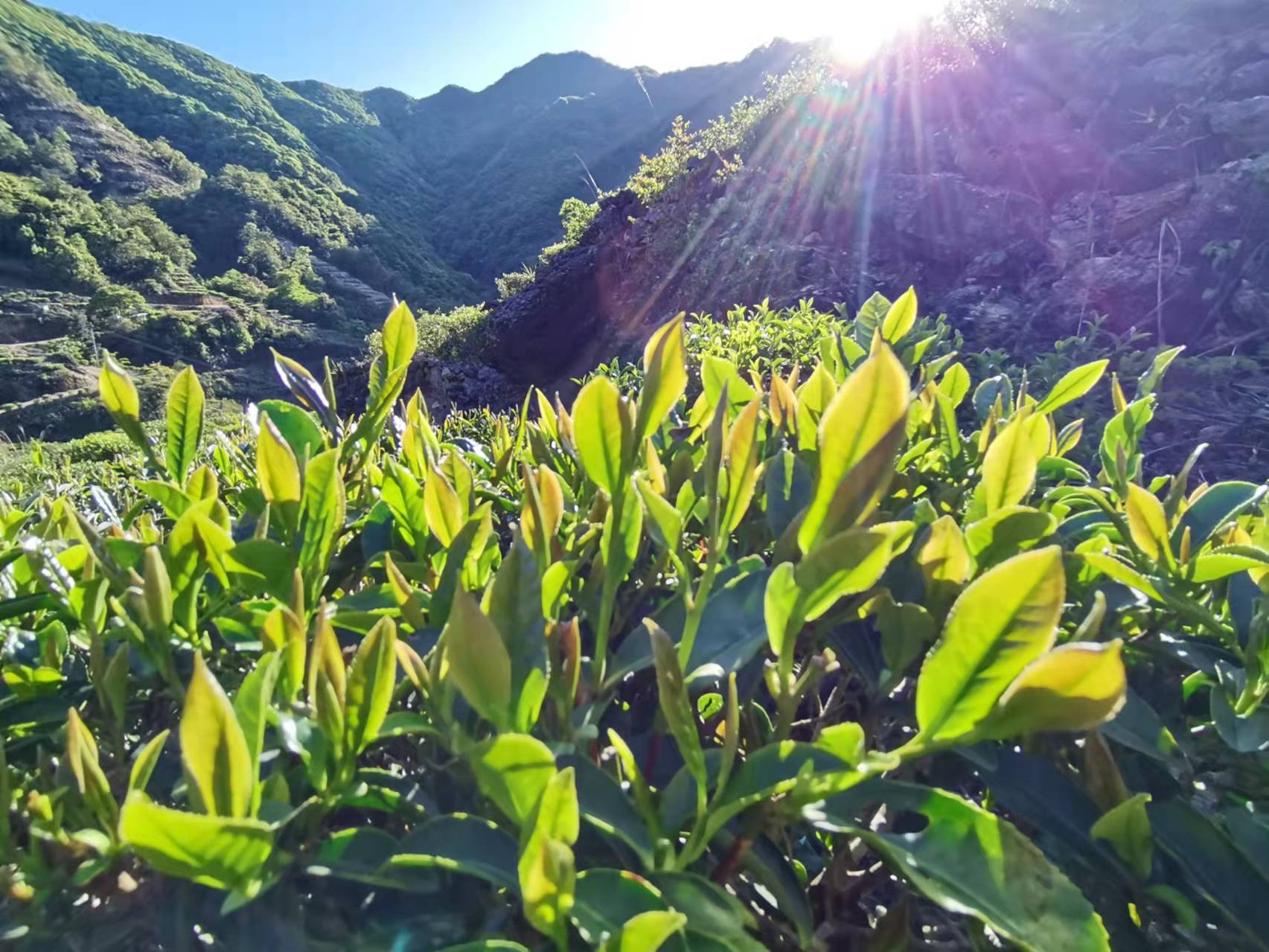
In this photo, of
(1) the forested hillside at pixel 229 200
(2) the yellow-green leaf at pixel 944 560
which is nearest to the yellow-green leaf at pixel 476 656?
(2) the yellow-green leaf at pixel 944 560

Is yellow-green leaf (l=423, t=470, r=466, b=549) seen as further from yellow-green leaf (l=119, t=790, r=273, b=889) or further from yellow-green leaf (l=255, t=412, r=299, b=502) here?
yellow-green leaf (l=119, t=790, r=273, b=889)

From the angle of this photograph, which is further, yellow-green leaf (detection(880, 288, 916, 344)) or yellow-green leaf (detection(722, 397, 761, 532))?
yellow-green leaf (detection(880, 288, 916, 344))

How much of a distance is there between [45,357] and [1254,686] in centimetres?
3785

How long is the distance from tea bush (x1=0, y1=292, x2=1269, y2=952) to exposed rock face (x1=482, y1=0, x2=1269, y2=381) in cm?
363

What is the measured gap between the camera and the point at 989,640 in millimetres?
363

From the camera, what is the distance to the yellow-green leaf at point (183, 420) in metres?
0.76

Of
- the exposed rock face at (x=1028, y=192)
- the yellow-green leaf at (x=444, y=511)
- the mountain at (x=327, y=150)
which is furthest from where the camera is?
the mountain at (x=327, y=150)

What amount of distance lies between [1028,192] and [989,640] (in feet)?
19.0

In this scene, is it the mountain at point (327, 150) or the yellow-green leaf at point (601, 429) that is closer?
the yellow-green leaf at point (601, 429)

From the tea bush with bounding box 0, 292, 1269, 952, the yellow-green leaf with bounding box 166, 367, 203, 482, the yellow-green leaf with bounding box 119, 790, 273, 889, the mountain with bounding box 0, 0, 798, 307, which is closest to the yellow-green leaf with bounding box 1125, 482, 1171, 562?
the tea bush with bounding box 0, 292, 1269, 952

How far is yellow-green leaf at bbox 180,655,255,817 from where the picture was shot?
34 centimetres

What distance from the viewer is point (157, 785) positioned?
0.56 meters

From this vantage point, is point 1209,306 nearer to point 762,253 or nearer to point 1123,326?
point 1123,326

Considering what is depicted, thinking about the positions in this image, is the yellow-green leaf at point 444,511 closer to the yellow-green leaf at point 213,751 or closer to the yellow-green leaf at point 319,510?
the yellow-green leaf at point 319,510
